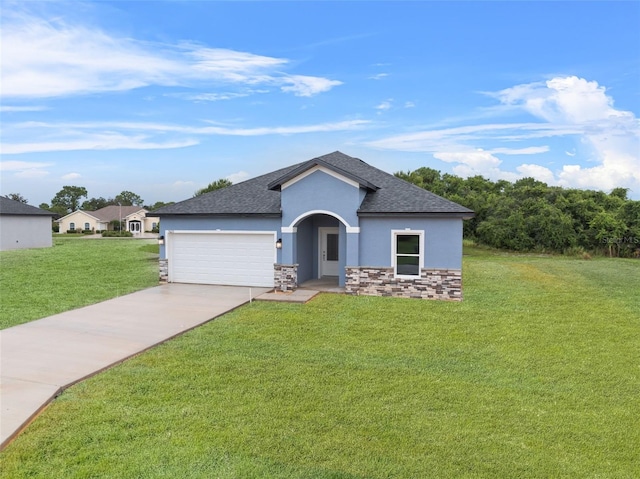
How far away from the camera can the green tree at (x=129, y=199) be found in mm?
92125

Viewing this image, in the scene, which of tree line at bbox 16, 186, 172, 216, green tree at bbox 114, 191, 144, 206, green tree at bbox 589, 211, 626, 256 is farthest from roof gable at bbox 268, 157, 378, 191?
green tree at bbox 114, 191, 144, 206

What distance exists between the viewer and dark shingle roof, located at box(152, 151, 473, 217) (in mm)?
13377

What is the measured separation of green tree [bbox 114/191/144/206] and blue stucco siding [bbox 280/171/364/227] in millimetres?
86823

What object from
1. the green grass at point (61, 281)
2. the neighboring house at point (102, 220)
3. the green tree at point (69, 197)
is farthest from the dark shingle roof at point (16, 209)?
the green tree at point (69, 197)

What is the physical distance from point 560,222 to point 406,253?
69.9 feet

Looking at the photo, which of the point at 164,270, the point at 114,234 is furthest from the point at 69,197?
the point at 164,270

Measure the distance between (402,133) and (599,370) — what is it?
18060 millimetres

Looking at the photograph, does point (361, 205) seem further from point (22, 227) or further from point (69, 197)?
point (69, 197)

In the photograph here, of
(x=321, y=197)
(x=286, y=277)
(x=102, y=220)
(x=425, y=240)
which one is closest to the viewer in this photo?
(x=425, y=240)

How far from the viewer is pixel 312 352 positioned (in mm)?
7691

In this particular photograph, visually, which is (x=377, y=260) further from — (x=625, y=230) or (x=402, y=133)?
(x=625, y=230)

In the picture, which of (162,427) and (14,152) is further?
(14,152)

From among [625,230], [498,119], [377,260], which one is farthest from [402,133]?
[625,230]

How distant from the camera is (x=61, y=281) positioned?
15.9 metres
